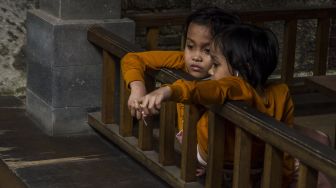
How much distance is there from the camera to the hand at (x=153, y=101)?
4.34 m

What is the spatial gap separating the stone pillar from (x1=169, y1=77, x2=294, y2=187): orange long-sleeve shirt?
4.55 ft

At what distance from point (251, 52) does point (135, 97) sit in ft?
2.04

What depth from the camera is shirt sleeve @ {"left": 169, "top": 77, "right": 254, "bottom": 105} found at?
4.55 meters

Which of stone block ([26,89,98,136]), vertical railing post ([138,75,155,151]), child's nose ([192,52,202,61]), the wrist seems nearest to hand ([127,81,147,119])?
the wrist

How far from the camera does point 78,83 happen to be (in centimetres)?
653

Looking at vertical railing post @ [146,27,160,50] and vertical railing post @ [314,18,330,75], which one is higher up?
vertical railing post @ [146,27,160,50]

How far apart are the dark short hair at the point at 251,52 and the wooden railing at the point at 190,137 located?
195mm

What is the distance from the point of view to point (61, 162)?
6.11m

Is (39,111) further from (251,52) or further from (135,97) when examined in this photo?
(251,52)

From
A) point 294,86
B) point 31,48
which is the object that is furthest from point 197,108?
point 294,86

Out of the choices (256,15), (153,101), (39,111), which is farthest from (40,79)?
(153,101)

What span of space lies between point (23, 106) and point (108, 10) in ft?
3.73

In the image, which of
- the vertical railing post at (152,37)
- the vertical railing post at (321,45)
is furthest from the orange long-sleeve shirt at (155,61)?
the vertical railing post at (321,45)

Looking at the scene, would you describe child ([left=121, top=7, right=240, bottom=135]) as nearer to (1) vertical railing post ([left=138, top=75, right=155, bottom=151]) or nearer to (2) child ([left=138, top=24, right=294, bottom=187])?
(1) vertical railing post ([left=138, top=75, right=155, bottom=151])
